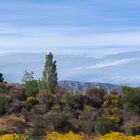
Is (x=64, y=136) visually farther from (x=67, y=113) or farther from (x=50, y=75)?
(x=50, y=75)

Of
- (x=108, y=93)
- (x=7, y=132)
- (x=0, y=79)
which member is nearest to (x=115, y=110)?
(x=108, y=93)

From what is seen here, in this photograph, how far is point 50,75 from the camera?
5350 cm

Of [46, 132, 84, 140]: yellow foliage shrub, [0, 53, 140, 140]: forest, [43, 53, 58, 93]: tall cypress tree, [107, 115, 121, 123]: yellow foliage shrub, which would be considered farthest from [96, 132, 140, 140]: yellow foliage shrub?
[43, 53, 58, 93]: tall cypress tree

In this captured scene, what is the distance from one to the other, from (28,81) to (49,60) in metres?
2.81

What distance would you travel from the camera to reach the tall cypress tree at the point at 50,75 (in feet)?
171

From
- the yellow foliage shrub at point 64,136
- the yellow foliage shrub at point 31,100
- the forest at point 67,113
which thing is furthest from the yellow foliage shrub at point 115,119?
the yellow foliage shrub at point 31,100

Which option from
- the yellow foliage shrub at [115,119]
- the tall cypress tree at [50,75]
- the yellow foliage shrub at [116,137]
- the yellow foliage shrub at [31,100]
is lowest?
the yellow foliage shrub at [116,137]

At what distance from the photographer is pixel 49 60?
179 feet

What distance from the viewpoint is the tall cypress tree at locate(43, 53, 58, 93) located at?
171 feet

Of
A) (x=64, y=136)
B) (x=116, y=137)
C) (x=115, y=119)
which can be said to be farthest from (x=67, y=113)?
(x=116, y=137)

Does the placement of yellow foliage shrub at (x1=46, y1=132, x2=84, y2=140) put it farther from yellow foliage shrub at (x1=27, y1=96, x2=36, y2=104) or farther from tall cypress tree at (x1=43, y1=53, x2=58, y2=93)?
tall cypress tree at (x1=43, y1=53, x2=58, y2=93)

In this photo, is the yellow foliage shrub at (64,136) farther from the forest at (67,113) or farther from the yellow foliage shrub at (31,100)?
the yellow foliage shrub at (31,100)

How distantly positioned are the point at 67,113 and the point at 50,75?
924 cm

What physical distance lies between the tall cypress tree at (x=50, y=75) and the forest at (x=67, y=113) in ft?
0.36
